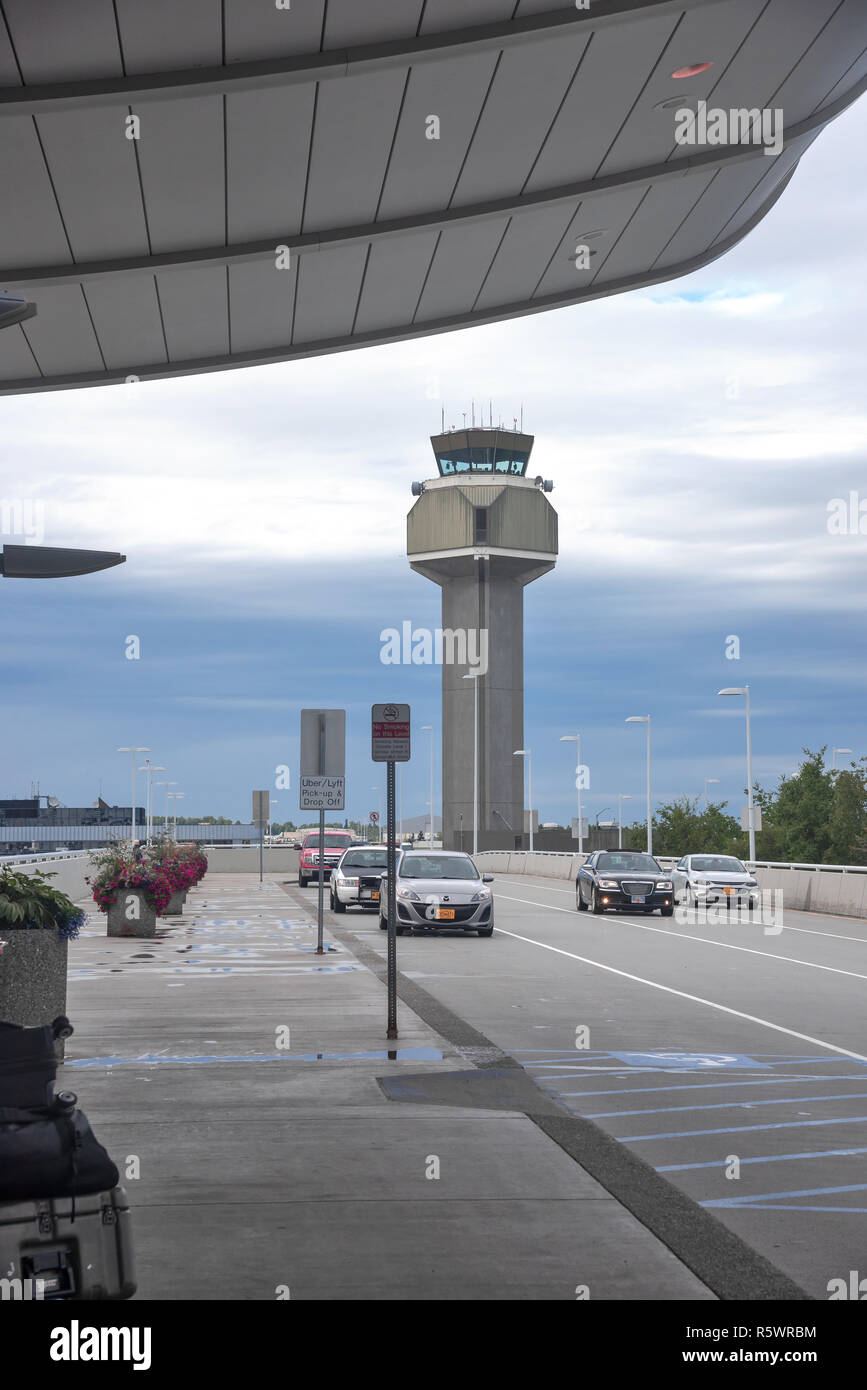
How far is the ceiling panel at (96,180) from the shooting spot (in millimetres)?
7477

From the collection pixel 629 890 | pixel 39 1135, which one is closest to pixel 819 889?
pixel 629 890

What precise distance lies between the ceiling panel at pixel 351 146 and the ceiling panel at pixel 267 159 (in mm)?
75

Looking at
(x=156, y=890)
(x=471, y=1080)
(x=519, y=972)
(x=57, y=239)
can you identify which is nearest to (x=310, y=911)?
(x=156, y=890)

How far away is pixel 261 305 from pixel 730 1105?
617cm

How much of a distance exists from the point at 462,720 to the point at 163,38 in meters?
103

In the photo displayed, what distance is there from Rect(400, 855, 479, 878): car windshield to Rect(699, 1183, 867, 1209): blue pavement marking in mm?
21062

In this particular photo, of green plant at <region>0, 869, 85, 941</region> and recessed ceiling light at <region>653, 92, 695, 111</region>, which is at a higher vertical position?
recessed ceiling light at <region>653, 92, 695, 111</region>

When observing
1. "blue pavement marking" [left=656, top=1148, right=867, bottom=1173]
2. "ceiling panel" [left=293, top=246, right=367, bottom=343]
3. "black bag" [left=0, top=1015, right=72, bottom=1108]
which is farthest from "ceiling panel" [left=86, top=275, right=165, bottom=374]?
"blue pavement marking" [left=656, top=1148, right=867, bottom=1173]

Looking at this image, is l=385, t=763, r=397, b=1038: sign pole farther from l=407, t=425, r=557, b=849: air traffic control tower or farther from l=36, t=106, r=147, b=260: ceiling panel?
l=407, t=425, r=557, b=849: air traffic control tower

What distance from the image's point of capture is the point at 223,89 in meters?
7.28

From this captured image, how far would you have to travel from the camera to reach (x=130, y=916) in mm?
26250

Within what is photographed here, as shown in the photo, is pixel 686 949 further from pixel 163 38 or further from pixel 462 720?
pixel 462 720

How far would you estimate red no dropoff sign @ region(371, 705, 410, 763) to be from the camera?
43.7 feet

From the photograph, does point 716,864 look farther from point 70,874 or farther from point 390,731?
point 390,731
